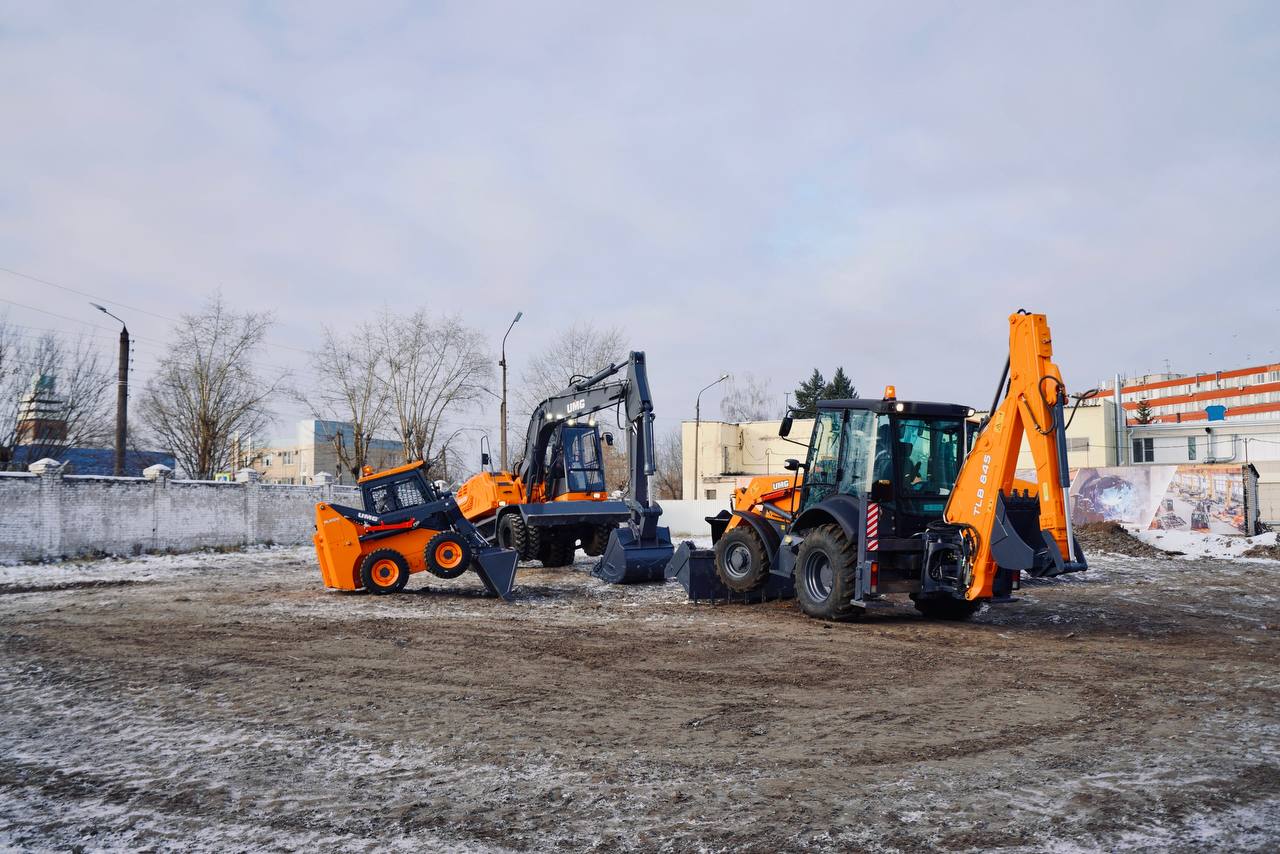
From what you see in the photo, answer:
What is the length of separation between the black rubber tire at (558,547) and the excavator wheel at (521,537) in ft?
0.95

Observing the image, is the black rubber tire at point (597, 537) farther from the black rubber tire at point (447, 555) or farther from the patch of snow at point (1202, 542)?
the patch of snow at point (1202, 542)

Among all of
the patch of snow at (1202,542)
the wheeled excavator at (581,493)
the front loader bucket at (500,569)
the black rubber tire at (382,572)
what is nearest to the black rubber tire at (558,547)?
the wheeled excavator at (581,493)

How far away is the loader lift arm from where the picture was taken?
362 inches

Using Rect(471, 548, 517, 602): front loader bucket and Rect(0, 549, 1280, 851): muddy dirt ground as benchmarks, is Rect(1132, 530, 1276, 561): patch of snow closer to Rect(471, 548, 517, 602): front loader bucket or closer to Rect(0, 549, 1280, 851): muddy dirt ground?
Rect(0, 549, 1280, 851): muddy dirt ground

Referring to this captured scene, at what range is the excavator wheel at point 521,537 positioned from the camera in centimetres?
1711

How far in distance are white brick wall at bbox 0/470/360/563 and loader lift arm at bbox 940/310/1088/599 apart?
18.3 meters

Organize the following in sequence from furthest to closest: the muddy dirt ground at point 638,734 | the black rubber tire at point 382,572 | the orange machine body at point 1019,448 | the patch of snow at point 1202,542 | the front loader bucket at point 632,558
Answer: the patch of snow at point 1202,542 → the front loader bucket at point 632,558 → the black rubber tire at point 382,572 → the orange machine body at point 1019,448 → the muddy dirt ground at point 638,734

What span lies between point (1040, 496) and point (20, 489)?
19108mm

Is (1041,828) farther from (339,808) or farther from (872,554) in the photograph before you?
(872,554)

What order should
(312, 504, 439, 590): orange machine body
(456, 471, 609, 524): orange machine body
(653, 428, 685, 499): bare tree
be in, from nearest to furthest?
(312, 504, 439, 590): orange machine body < (456, 471, 609, 524): orange machine body < (653, 428, 685, 499): bare tree

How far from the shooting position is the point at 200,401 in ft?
112

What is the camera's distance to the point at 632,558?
14.5 meters

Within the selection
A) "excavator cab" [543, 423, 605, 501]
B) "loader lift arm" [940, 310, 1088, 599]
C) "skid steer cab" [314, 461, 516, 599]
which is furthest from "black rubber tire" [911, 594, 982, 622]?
"excavator cab" [543, 423, 605, 501]

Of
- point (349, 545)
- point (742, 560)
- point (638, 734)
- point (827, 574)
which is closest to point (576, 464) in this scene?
point (349, 545)
